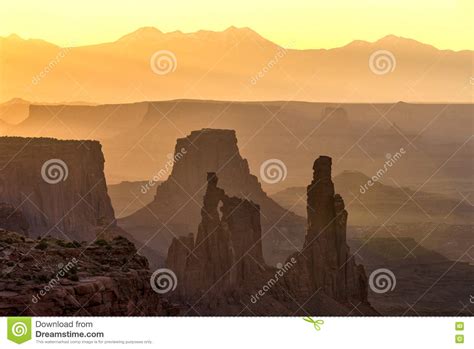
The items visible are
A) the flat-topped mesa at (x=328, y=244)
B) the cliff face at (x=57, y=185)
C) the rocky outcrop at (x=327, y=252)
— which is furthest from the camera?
the cliff face at (x=57, y=185)

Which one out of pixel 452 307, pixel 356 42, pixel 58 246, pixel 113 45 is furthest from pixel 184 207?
pixel 58 246

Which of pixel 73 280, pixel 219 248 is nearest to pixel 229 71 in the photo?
pixel 219 248

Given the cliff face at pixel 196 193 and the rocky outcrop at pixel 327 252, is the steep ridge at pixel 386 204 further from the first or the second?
the rocky outcrop at pixel 327 252

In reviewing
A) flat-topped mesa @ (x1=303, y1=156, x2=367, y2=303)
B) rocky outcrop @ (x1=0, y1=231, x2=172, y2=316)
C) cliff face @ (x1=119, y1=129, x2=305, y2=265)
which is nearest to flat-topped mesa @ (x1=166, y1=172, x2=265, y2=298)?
flat-topped mesa @ (x1=303, y1=156, x2=367, y2=303)

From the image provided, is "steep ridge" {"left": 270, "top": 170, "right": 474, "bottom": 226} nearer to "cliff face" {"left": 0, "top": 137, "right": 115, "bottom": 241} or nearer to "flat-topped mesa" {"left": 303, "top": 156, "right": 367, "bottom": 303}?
"cliff face" {"left": 0, "top": 137, "right": 115, "bottom": 241}
